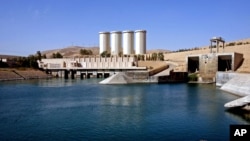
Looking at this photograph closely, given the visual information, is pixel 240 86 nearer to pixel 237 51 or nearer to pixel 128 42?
pixel 237 51

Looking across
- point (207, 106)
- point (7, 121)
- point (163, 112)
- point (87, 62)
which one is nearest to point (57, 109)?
point (7, 121)

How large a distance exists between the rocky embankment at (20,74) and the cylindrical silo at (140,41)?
107ft

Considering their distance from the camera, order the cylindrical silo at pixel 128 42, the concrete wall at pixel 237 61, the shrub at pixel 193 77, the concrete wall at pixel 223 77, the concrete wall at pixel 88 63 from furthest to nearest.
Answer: the cylindrical silo at pixel 128 42
the concrete wall at pixel 88 63
the shrub at pixel 193 77
the concrete wall at pixel 237 61
the concrete wall at pixel 223 77

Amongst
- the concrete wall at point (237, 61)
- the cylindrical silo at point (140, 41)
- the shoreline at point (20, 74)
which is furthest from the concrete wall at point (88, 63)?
the concrete wall at point (237, 61)

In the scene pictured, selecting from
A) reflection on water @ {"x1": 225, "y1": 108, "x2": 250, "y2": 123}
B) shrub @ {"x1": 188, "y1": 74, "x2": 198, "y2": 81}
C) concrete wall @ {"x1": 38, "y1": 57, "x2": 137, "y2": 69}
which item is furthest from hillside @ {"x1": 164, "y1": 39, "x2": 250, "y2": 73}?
reflection on water @ {"x1": 225, "y1": 108, "x2": 250, "y2": 123}

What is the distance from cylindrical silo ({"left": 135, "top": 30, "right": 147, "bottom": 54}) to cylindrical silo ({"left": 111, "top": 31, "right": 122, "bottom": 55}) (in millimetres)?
5960

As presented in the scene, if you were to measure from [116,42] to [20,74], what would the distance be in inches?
1562

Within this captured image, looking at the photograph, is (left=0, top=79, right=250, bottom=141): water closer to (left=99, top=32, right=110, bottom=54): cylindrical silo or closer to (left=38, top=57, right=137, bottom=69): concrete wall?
(left=38, top=57, right=137, bottom=69): concrete wall

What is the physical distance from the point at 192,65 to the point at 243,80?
1091 inches

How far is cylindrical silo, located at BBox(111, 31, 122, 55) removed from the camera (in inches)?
4097

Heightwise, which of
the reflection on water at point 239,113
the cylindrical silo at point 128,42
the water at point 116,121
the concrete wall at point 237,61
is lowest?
the water at point 116,121

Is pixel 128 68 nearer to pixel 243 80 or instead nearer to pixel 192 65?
pixel 192 65

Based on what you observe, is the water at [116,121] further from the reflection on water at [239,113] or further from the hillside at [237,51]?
the hillside at [237,51]

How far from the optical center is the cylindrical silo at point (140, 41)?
101m
